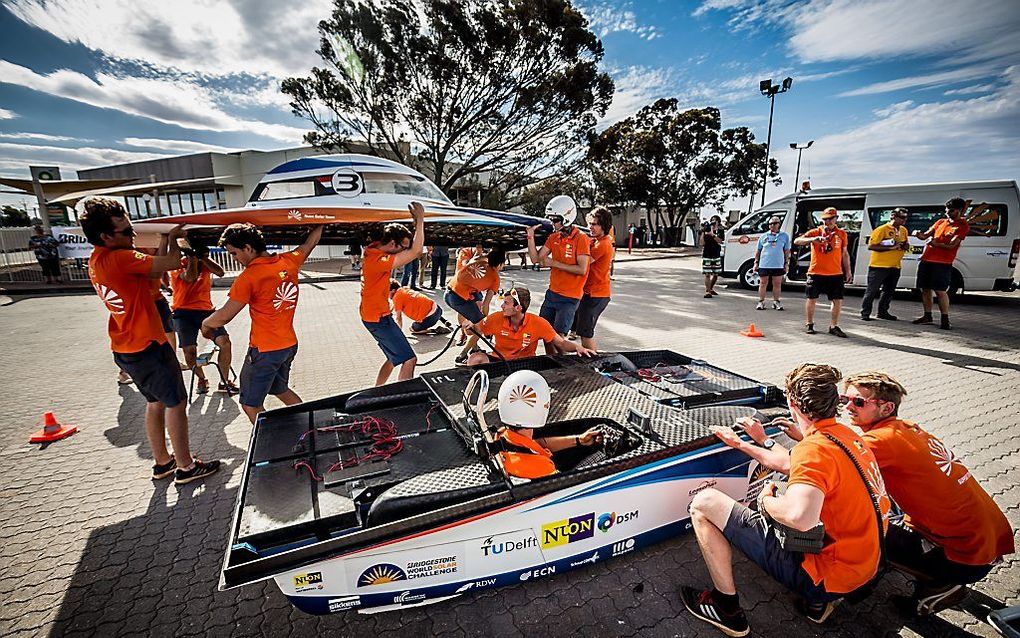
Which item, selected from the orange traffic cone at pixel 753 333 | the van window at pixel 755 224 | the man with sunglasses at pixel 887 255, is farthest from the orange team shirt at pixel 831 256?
the van window at pixel 755 224

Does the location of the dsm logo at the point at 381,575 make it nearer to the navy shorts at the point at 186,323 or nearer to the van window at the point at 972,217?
the navy shorts at the point at 186,323

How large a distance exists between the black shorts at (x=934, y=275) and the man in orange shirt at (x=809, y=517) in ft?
22.3

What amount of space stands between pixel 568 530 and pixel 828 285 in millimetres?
6446

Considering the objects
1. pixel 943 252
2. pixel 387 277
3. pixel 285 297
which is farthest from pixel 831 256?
pixel 285 297

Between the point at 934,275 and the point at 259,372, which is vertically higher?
the point at 934,275

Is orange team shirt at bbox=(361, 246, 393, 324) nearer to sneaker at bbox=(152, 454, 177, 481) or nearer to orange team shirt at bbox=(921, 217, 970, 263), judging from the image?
sneaker at bbox=(152, 454, 177, 481)

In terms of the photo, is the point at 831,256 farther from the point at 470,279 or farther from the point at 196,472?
the point at 196,472

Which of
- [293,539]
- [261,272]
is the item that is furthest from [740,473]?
[261,272]

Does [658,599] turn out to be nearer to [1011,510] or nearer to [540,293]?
[1011,510]

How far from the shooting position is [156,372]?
2908mm

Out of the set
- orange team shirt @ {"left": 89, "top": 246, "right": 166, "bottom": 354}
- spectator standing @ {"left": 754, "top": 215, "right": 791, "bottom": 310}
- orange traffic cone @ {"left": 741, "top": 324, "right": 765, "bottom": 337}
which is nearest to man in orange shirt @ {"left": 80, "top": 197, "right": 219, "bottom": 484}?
orange team shirt @ {"left": 89, "top": 246, "right": 166, "bottom": 354}

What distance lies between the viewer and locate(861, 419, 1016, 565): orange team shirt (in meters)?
1.89

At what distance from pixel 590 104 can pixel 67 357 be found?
19075mm

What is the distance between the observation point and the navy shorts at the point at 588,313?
515 centimetres
